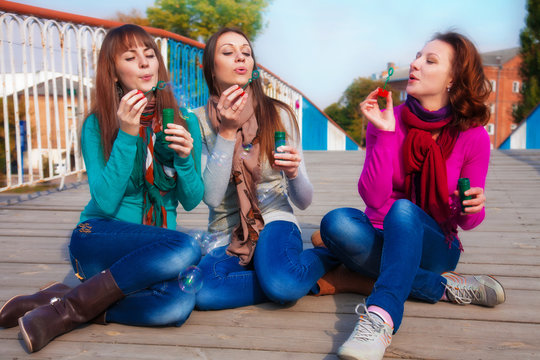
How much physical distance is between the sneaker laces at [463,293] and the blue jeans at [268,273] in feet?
1.57

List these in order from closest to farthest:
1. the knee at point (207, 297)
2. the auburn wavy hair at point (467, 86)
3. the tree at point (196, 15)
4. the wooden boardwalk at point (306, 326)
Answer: the wooden boardwalk at point (306, 326)
the knee at point (207, 297)
the auburn wavy hair at point (467, 86)
the tree at point (196, 15)

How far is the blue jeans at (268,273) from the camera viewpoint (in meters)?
1.89

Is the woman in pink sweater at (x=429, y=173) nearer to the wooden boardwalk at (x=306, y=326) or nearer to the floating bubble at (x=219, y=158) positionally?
the wooden boardwalk at (x=306, y=326)

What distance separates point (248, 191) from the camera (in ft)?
7.04

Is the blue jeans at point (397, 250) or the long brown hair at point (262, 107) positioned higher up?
the long brown hair at point (262, 107)

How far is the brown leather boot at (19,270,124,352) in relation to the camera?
1.55 meters

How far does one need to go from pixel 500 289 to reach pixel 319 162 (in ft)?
16.8

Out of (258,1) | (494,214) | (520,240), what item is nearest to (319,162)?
(494,214)

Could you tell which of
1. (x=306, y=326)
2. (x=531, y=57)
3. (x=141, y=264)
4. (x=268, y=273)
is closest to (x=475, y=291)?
(x=306, y=326)

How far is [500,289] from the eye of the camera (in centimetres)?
191

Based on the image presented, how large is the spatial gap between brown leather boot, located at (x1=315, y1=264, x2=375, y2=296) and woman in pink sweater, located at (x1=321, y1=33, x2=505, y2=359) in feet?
0.12

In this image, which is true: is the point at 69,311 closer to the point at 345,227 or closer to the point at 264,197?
the point at 264,197

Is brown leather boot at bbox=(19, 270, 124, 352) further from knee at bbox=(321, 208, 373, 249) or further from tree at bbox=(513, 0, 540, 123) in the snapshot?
tree at bbox=(513, 0, 540, 123)

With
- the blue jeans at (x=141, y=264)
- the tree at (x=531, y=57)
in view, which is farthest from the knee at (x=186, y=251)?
the tree at (x=531, y=57)
